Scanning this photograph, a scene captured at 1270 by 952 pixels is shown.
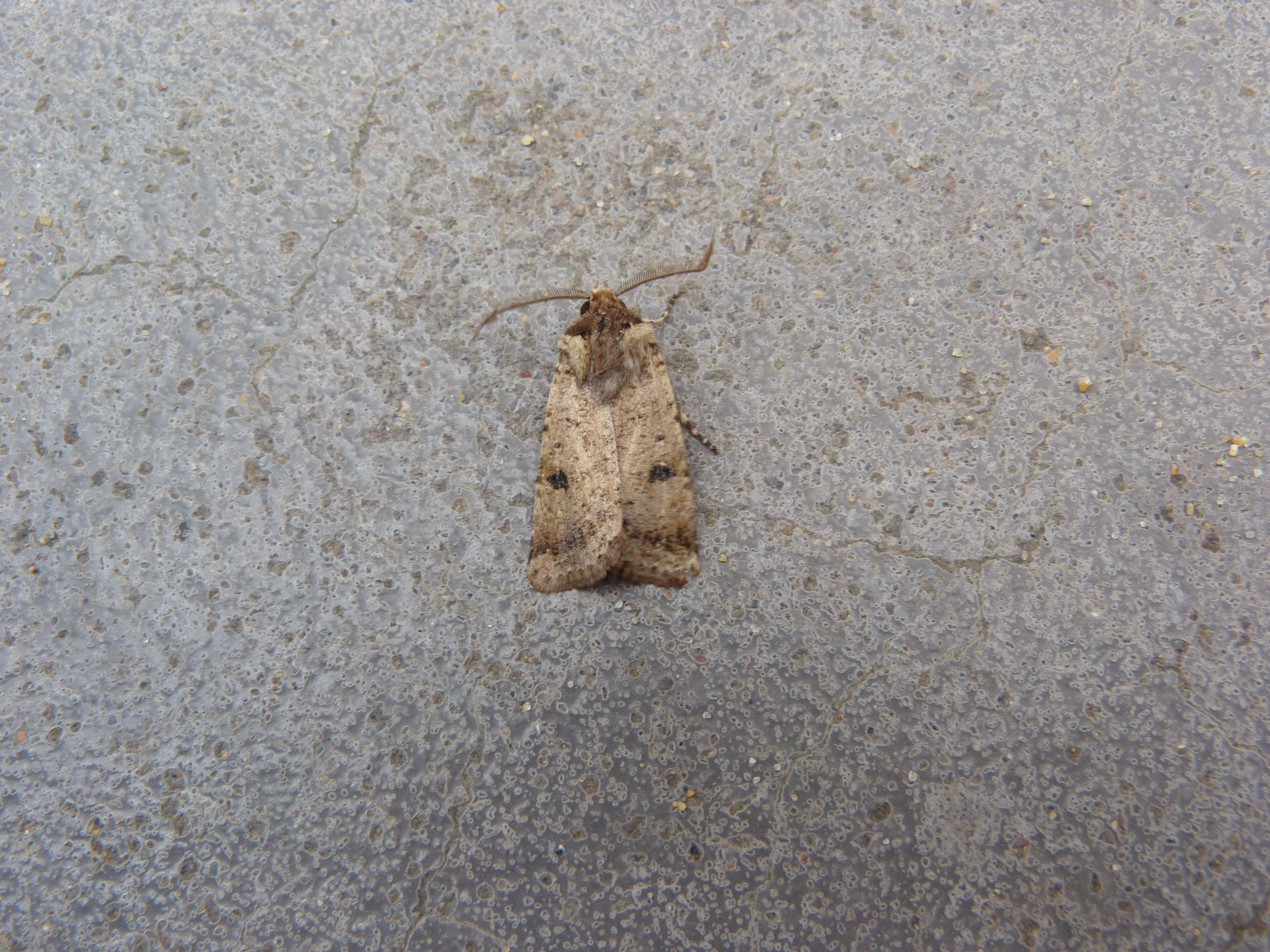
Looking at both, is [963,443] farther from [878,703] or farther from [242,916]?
[242,916]

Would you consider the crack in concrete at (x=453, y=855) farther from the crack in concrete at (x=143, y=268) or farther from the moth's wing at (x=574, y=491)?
the crack in concrete at (x=143, y=268)

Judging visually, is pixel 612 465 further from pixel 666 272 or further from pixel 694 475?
pixel 666 272

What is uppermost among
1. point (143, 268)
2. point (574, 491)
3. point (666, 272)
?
point (666, 272)

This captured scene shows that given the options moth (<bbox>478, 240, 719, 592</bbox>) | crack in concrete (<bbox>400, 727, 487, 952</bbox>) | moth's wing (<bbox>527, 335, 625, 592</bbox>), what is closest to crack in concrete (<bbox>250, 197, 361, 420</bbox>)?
moth (<bbox>478, 240, 719, 592</bbox>)

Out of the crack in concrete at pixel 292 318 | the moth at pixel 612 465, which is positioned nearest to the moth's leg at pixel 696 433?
the moth at pixel 612 465

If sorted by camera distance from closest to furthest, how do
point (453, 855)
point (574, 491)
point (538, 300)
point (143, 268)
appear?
point (453, 855) → point (574, 491) → point (538, 300) → point (143, 268)

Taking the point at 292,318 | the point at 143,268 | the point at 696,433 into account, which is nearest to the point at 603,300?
the point at 696,433
